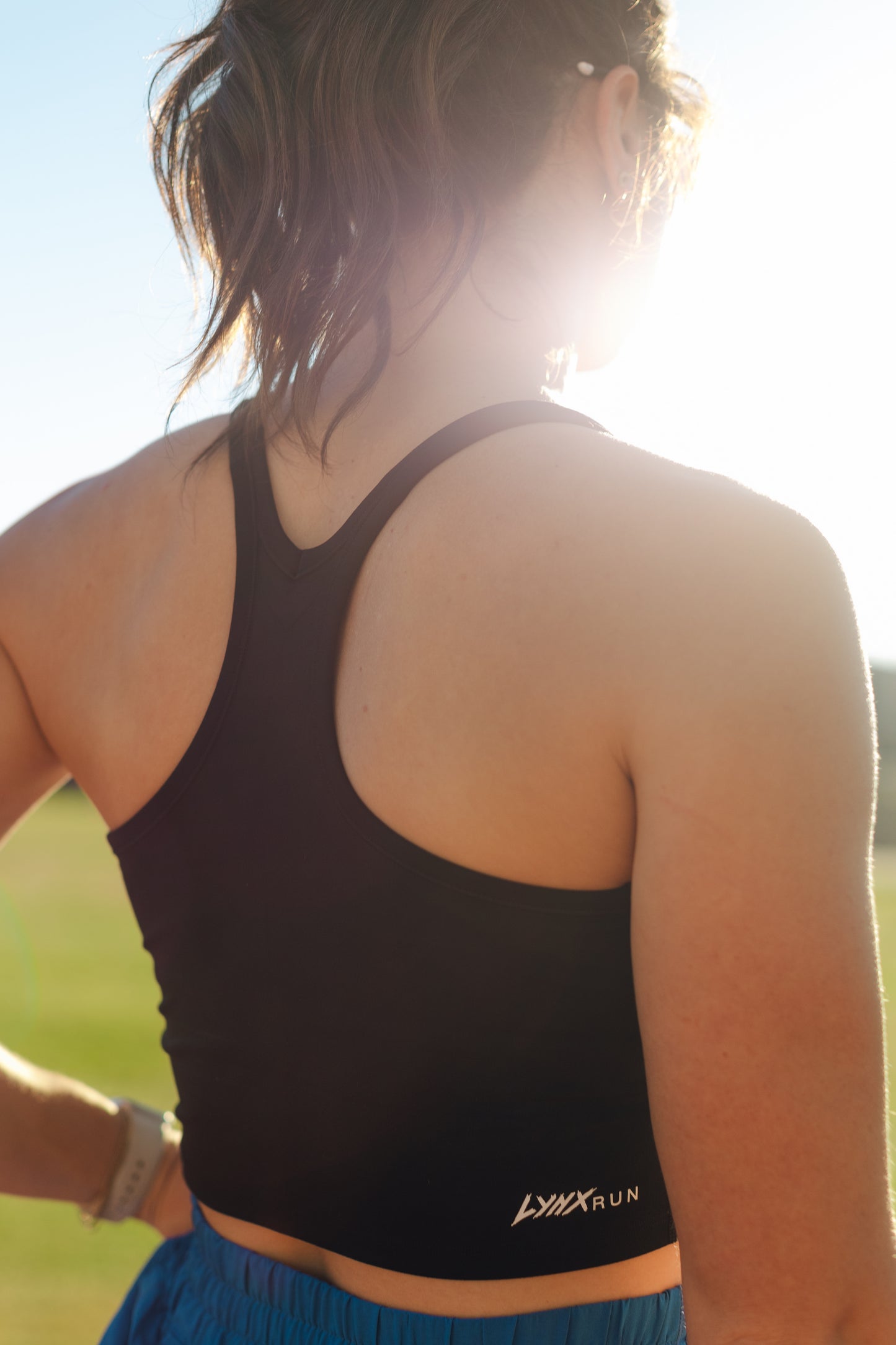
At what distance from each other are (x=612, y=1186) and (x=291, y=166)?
3.76 feet

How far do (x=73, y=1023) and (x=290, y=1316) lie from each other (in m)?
6.30

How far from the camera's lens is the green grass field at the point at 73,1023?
11.8 feet

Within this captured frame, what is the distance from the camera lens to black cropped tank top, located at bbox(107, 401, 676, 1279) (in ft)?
3.17

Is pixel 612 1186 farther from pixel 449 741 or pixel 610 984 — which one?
pixel 449 741

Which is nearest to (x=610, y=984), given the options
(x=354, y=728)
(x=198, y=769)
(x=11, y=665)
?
(x=354, y=728)

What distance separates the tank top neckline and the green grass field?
279 cm

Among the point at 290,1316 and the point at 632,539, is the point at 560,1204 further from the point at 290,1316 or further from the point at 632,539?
the point at 632,539

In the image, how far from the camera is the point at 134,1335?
4.11ft

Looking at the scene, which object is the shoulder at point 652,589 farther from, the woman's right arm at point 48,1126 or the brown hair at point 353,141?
the woman's right arm at point 48,1126

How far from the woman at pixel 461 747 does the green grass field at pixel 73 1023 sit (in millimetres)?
2482

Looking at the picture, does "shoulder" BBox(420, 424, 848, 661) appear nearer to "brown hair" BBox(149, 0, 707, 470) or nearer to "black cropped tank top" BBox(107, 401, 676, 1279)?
"black cropped tank top" BBox(107, 401, 676, 1279)

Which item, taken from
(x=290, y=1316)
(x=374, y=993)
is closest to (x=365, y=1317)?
(x=290, y=1316)

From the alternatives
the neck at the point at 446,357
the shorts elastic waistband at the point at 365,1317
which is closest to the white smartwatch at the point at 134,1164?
the shorts elastic waistband at the point at 365,1317

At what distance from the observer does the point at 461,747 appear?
3.05 ft
